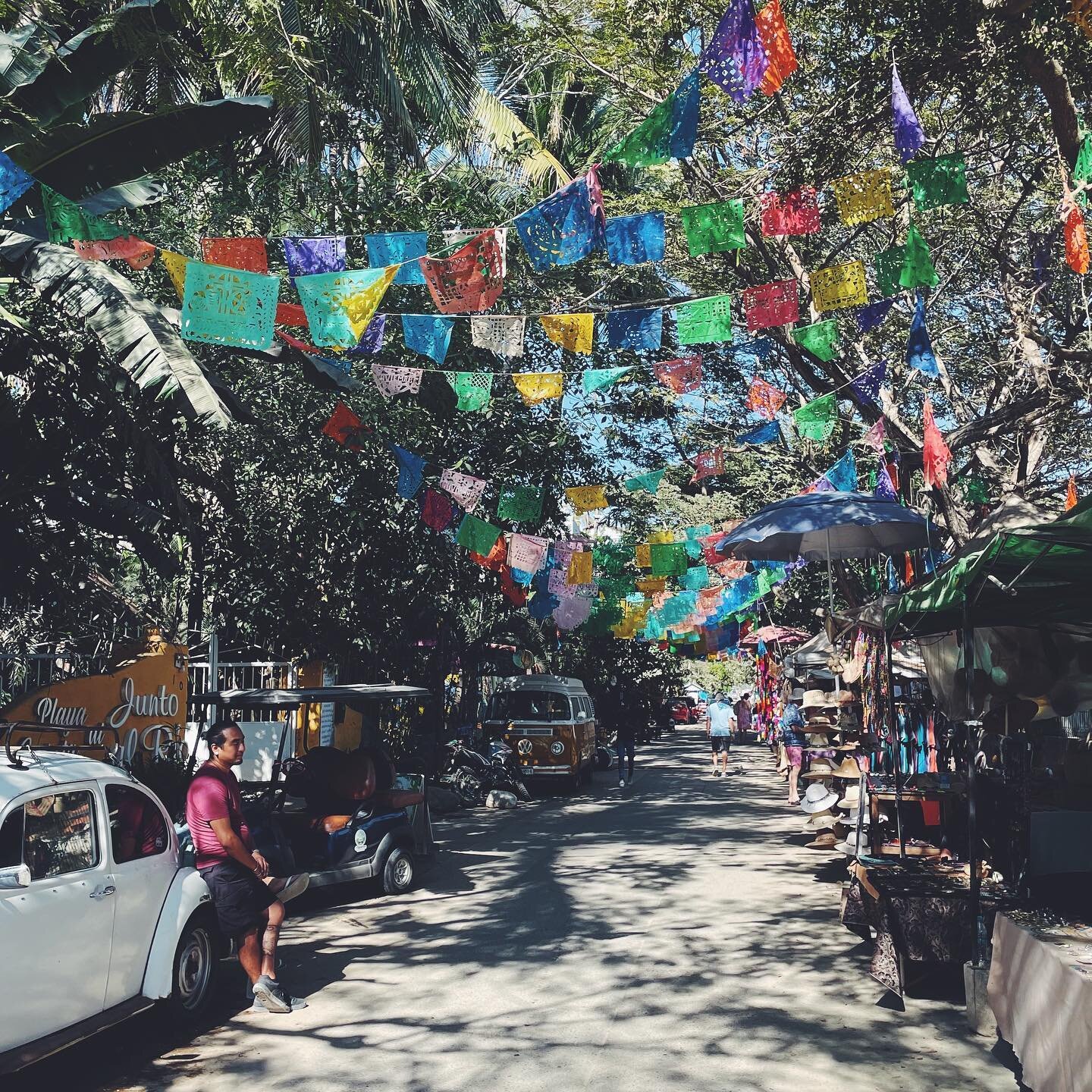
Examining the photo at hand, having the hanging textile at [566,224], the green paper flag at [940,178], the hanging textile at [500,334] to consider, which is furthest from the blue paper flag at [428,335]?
the green paper flag at [940,178]

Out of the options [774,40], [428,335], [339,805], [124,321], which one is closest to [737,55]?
[774,40]

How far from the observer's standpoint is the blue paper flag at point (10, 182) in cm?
702

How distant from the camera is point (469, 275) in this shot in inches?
387

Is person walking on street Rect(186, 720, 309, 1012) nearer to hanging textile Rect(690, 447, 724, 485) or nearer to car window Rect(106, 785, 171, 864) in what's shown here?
car window Rect(106, 785, 171, 864)

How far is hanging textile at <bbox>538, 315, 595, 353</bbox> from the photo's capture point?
10.7 meters

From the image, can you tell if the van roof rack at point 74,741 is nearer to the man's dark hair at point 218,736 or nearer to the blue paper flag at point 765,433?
the man's dark hair at point 218,736

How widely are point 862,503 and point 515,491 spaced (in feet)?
21.6

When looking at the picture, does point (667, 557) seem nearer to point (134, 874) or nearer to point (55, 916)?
point (134, 874)

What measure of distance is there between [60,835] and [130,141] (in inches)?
230

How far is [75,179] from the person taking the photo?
916 cm

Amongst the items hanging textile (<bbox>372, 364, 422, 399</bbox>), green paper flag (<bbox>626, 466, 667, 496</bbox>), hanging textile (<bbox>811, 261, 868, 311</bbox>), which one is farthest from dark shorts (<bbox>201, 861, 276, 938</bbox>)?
green paper flag (<bbox>626, 466, 667, 496</bbox>)

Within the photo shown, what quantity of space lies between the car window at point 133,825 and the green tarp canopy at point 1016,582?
15.7 ft

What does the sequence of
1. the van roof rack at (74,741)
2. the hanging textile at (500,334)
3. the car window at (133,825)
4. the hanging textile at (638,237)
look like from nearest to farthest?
the car window at (133,825), the van roof rack at (74,741), the hanging textile at (638,237), the hanging textile at (500,334)

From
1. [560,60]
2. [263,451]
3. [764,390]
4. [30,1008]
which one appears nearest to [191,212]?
[263,451]
